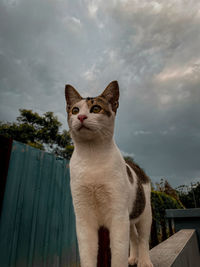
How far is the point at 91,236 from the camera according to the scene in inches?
41.4

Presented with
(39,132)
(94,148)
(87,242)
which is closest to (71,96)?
(94,148)

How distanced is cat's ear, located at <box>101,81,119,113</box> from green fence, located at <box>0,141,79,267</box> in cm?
172

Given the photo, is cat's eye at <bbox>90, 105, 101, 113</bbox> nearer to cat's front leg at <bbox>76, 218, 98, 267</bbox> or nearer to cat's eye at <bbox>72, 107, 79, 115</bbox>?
cat's eye at <bbox>72, 107, 79, 115</bbox>

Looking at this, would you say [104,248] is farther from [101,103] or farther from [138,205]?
[101,103]

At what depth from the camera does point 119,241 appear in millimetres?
956

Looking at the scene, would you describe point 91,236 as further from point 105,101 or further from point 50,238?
point 50,238

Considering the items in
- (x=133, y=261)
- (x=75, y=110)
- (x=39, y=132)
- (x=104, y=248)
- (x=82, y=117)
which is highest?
(x=39, y=132)

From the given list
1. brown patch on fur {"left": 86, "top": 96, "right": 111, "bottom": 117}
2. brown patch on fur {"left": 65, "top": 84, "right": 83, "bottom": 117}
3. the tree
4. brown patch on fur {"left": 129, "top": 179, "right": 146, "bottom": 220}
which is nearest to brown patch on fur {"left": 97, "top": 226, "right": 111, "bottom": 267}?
brown patch on fur {"left": 129, "top": 179, "right": 146, "bottom": 220}

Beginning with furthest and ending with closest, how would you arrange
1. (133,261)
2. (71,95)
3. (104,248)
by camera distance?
1. (133,261)
2. (71,95)
3. (104,248)

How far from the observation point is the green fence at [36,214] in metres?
2.19

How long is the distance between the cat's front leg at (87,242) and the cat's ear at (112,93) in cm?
73

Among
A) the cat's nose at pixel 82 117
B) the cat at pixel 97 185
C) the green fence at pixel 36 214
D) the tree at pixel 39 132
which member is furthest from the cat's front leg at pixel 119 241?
the tree at pixel 39 132

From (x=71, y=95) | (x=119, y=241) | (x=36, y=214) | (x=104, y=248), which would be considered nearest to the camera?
(x=119, y=241)

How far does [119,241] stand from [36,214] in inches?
76.3
